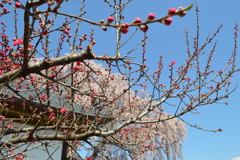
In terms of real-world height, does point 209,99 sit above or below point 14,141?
above

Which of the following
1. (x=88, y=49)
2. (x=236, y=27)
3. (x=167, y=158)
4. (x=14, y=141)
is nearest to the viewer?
(x=88, y=49)

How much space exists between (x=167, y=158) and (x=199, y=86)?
10581 millimetres

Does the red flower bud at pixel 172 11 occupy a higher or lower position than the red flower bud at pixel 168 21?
higher

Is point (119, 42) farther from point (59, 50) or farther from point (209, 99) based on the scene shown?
point (209, 99)

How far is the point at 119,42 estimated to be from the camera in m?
3.27

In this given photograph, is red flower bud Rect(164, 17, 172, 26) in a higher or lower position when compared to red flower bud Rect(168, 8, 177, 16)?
lower

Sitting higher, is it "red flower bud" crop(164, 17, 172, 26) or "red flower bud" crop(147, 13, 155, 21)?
"red flower bud" crop(147, 13, 155, 21)

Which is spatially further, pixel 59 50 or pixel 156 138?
pixel 156 138

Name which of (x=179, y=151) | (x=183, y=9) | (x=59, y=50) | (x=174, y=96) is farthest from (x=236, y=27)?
(x=179, y=151)

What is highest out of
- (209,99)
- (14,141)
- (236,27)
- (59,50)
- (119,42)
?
(236,27)

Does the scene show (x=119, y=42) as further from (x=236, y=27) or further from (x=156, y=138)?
(x=156, y=138)

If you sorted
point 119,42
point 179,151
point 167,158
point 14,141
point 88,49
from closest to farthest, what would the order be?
point 88,49 → point 119,42 → point 14,141 → point 167,158 → point 179,151

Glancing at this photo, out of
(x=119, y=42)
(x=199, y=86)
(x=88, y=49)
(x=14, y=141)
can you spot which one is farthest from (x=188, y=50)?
(x=14, y=141)

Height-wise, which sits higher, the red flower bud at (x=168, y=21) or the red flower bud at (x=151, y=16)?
the red flower bud at (x=151, y=16)
